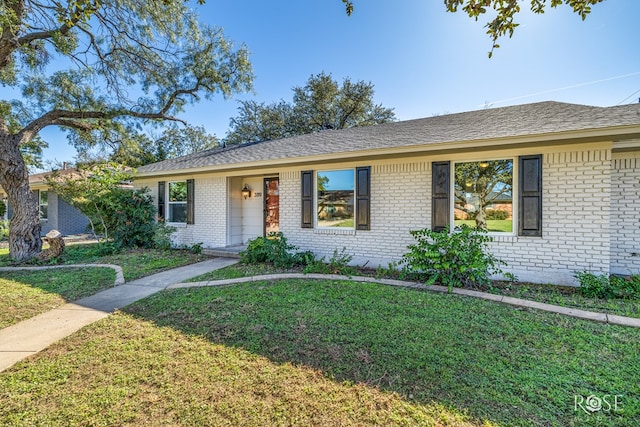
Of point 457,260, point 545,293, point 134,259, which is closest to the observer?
point 545,293

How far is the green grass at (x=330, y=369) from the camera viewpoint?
2176 mm

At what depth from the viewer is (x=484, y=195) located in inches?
232

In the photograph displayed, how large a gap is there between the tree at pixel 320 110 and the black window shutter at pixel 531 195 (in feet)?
59.6

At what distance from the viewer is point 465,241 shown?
5176 millimetres

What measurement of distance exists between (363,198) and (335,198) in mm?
819

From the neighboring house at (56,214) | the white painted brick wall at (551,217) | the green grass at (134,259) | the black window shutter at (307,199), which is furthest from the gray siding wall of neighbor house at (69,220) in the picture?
the white painted brick wall at (551,217)

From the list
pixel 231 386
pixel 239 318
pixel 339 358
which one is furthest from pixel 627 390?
pixel 239 318

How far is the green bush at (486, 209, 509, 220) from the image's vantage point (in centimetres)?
→ 573

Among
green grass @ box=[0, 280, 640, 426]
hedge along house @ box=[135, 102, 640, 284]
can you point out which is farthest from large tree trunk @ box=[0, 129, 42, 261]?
green grass @ box=[0, 280, 640, 426]

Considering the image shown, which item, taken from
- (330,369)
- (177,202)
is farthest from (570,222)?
(177,202)

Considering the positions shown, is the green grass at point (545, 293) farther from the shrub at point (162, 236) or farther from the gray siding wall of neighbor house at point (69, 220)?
the gray siding wall of neighbor house at point (69, 220)

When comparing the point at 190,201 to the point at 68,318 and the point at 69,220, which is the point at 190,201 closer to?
the point at 68,318

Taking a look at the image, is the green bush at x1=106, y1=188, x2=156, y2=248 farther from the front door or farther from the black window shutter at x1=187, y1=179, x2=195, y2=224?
the front door

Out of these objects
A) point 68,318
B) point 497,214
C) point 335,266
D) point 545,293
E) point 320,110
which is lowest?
point 68,318
